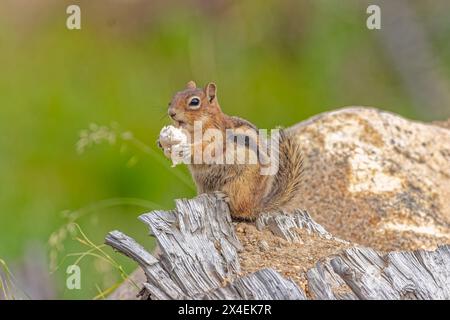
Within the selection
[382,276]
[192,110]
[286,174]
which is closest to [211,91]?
[192,110]

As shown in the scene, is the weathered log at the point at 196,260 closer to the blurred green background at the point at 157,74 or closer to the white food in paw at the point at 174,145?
the white food in paw at the point at 174,145

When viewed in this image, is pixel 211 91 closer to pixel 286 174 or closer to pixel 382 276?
pixel 286 174

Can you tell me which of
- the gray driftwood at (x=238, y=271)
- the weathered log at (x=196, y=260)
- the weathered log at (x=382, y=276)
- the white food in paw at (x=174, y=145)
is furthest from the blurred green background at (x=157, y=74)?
the weathered log at (x=382, y=276)

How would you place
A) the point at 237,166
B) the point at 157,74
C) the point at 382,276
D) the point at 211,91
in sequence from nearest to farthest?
the point at 382,276 < the point at 237,166 < the point at 211,91 < the point at 157,74

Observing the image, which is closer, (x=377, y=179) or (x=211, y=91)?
(x=211, y=91)

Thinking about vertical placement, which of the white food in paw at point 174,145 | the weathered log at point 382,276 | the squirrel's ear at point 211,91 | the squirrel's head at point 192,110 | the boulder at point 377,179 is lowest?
the weathered log at point 382,276
